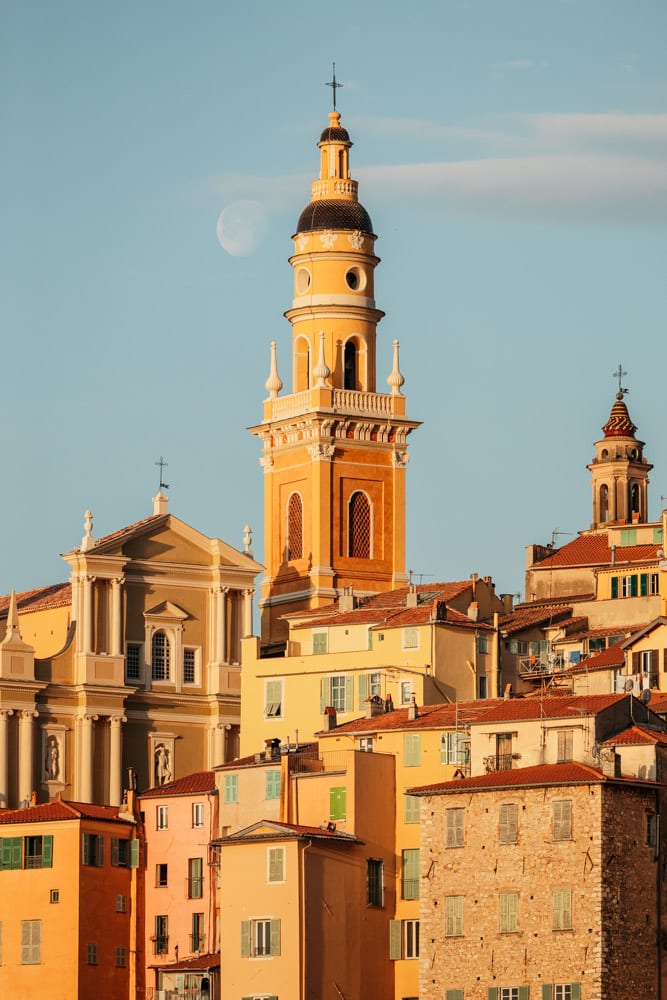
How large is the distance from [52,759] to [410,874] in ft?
69.7

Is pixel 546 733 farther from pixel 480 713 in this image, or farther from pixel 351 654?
pixel 351 654

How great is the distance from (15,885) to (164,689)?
59.2 ft

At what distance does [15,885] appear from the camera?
106m

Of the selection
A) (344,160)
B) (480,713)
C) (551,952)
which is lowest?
(551,952)

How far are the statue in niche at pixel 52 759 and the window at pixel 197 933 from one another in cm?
1440

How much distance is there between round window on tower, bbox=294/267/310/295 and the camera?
13725 centimetres

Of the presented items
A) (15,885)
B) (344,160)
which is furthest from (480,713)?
(344,160)

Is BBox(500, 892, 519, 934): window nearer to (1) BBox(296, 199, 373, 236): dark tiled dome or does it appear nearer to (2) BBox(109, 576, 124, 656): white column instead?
(2) BBox(109, 576, 124, 656): white column

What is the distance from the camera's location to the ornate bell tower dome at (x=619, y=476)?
517ft

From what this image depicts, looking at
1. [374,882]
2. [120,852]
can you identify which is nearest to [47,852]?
[120,852]

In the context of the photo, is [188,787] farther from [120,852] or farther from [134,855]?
[120,852]

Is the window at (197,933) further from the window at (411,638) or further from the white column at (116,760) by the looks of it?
the white column at (116,760)

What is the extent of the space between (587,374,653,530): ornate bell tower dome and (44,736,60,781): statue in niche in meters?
42.1

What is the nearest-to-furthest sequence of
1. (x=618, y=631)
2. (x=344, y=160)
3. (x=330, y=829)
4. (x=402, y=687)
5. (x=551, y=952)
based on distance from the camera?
(x=551, y=952) → (x=330, y=829) → (x=402, y=687) → (x=618, y=631) → (x=344, y=160)
